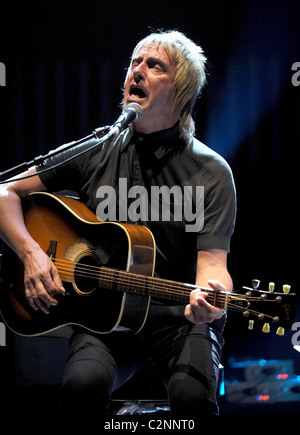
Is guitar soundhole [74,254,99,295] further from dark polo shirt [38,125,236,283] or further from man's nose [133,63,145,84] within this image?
man's nose [133,63,145,84]

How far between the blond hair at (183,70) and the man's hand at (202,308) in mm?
937

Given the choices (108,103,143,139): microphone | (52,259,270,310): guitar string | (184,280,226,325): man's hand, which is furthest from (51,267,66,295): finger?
(108,103,143,139): microphone

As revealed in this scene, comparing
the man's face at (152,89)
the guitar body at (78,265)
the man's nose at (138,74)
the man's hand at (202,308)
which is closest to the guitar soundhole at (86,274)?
the guitar body at (78,265)

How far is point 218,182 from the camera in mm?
2281

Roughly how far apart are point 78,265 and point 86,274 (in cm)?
7

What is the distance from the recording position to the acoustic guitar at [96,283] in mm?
1866

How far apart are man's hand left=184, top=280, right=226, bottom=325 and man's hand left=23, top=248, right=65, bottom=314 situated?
59 cm

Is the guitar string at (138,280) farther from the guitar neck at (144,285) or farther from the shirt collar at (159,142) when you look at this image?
the shirt collar at (159,142)

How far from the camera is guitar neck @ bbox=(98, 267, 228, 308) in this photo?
196cm

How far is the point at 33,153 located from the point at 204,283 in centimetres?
198

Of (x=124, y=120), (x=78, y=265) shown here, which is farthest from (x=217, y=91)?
(x=78, y=265)

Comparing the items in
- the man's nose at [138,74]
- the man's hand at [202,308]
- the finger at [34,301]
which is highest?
the man's nose at [138,74]

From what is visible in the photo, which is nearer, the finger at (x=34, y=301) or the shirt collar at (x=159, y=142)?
the finger at (x=34, y=301)

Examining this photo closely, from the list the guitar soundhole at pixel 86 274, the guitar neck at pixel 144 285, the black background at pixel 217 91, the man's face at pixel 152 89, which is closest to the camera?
the guitar neck at pixel 144 285
